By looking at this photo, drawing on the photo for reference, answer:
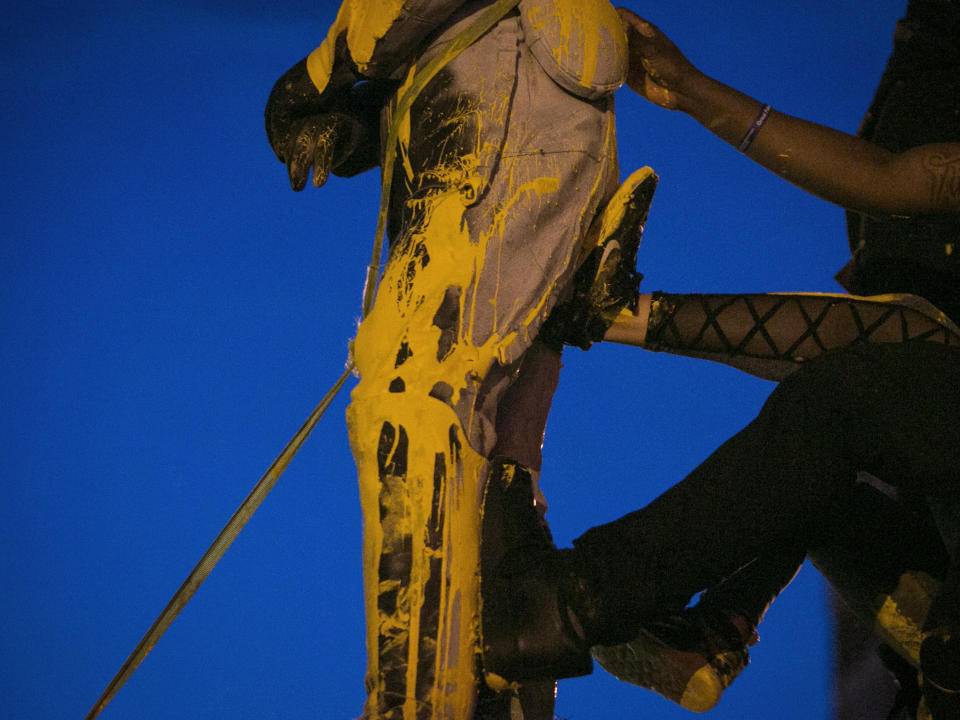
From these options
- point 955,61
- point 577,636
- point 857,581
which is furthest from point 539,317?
point 955,61

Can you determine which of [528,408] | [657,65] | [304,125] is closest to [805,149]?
[657,65]

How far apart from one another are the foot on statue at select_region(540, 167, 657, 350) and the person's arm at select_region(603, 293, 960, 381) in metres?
0.03

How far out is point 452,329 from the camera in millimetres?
662

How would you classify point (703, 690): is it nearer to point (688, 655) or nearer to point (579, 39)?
point (688, 655)

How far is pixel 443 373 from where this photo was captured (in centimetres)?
A: 65

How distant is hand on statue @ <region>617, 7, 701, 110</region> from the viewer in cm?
84

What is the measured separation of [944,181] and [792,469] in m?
0.36

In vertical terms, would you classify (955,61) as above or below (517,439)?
above

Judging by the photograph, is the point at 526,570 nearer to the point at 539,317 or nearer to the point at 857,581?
the point at 539,317

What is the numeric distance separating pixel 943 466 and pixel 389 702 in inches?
16.6

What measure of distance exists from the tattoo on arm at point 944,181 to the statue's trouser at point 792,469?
9.1 inches

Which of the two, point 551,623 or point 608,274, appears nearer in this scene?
point 551,623

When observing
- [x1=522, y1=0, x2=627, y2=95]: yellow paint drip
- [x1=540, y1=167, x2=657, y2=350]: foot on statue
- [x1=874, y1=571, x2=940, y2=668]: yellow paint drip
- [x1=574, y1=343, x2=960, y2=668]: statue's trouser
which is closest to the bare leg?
[x1=540, y1=167, x2=657, y2=350]: foot on statue

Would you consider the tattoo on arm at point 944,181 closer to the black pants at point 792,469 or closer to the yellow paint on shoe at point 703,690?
the black pants at point 792,469
